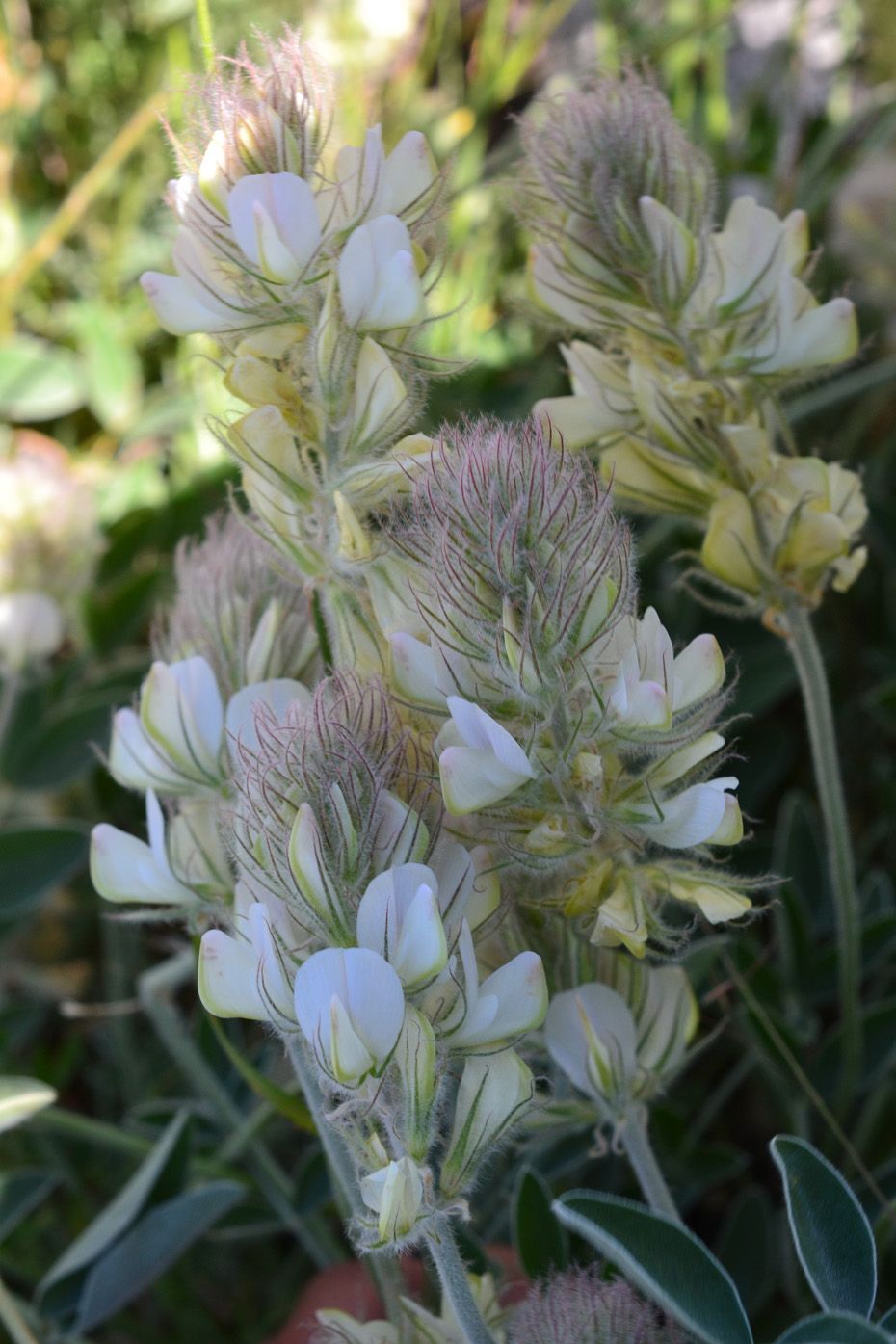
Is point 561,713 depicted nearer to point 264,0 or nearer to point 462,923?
point 462,923

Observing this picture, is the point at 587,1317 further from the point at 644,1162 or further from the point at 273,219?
the point at 273,219

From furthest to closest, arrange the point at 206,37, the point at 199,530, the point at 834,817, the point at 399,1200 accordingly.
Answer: the point at 199,530 < the point at 834,817 < the point at 206,37 < the point at 399,1200

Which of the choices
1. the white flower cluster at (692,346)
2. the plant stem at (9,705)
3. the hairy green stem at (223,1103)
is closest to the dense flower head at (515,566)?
the white flower cluster at (692,346)

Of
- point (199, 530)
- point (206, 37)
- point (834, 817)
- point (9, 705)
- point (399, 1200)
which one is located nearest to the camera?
point (399, 1200)

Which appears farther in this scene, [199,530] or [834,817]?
[199,530]

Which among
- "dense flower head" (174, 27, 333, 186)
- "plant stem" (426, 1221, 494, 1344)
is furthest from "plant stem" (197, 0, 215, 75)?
"plant stem" (426, 1221, 494, 1344)

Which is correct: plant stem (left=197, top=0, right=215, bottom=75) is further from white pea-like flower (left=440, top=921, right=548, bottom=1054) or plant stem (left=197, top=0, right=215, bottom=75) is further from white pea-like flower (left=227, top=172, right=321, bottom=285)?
white pea-like flower (left=440, top=921, right=548, bottom=1054)

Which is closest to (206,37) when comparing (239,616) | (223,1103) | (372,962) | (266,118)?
(266,118)

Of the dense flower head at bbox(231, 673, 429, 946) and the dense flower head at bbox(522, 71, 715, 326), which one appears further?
the dense flower head at bbox(522, 71, 715, 326)
